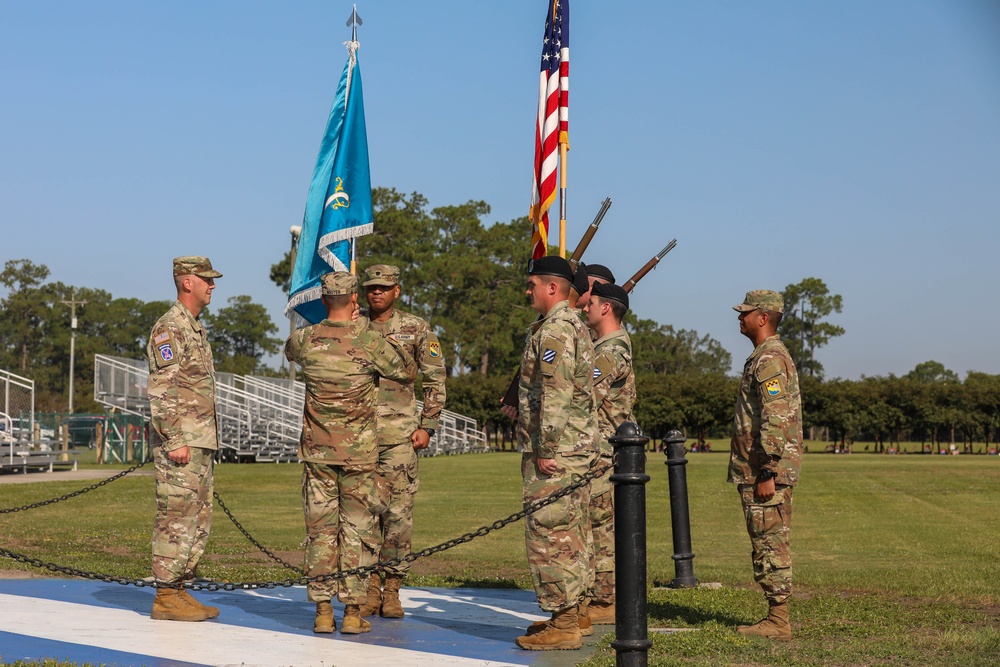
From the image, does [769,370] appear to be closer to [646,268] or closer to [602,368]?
[602,368]

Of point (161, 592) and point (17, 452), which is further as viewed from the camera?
point (17, 452)

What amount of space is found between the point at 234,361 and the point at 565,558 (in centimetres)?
11097

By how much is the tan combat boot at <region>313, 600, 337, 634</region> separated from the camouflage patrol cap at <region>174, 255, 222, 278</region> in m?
2.50

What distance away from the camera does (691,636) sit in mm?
7180

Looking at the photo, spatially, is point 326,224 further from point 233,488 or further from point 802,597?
point 233,488

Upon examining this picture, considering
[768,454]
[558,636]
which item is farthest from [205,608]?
[768,454]

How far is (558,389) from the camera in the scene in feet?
22.9

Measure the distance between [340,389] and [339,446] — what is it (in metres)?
0.36

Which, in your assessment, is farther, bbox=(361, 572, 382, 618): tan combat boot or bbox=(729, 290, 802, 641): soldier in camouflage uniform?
bbox=(361, 572, 382, 618): tan combat boot

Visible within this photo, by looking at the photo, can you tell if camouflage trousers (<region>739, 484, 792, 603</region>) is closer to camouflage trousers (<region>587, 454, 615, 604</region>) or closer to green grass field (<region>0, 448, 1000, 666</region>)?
green grass field (<region>0, 448, 1000, 666</region>)

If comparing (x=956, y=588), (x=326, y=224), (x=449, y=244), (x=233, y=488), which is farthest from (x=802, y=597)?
(x=449, y=244)

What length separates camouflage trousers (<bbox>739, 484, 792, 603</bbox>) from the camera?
7.32 m

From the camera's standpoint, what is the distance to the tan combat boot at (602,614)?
26.0 ft

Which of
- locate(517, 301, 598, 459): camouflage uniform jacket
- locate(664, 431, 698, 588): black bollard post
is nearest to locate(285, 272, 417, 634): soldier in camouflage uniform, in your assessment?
locate(517, 301, 598, 459): camouflage uniform jacket
